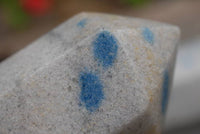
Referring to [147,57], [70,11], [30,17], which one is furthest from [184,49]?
[147,57]

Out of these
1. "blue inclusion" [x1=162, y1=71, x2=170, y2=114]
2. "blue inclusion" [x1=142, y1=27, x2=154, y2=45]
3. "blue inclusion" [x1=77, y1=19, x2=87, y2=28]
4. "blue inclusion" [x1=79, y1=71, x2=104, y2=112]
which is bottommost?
"blue inclusion" [x1=79, y1=71, x2=104, y2=112]

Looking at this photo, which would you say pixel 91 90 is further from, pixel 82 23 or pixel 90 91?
pixel 82 23

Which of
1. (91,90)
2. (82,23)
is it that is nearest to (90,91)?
(91,90)

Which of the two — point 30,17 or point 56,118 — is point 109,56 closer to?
point 56,118

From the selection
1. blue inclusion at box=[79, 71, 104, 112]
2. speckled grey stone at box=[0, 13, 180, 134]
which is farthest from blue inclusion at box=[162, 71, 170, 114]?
blue inclusion at box=[79, 71, 104, 112]

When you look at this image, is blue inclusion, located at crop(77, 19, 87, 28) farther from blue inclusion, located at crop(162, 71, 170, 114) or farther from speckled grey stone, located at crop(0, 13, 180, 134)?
blue inclusion, located at crop(162, 71, 170, 114)

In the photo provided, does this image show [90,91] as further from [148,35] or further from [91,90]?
[148,35]

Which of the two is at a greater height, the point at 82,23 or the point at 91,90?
the point at 82,23
